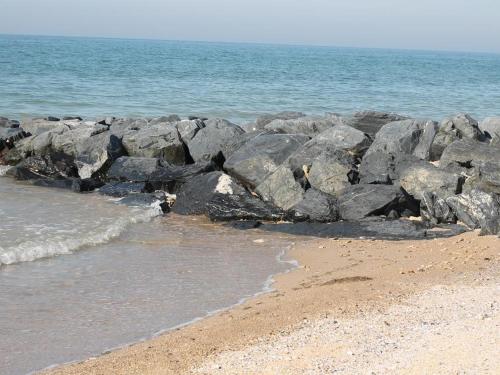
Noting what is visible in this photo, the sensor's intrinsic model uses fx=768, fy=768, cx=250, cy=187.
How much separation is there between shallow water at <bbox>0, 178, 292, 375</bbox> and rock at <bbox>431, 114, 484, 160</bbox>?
5187 mm

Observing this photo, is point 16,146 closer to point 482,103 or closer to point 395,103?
point 395,103

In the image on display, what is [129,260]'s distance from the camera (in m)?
9.68

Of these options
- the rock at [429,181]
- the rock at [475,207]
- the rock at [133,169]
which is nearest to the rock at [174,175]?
the rock at [133,169]

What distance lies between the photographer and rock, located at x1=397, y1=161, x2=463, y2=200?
40.1 feet

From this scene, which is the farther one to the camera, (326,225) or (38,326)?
(326,225)

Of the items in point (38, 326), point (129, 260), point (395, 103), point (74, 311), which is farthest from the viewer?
point (395, 103)

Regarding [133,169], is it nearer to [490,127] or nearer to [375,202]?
[375,202]

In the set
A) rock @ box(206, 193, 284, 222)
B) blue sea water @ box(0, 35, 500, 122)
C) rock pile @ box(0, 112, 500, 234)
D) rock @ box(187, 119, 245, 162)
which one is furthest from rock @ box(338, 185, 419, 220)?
blue sea water @ box(0, 35, 500, 122)

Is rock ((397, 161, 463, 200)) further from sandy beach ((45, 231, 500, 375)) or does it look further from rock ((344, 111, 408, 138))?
rock ((344, 111, 408, 138))

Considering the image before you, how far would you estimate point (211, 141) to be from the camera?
15680 mm

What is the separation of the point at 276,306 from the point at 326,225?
4.15 m

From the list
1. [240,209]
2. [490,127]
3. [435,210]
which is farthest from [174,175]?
[490,127]

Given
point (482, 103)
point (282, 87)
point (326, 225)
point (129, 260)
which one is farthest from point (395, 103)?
point (129, 260)

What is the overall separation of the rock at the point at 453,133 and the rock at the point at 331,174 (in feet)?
8.29
